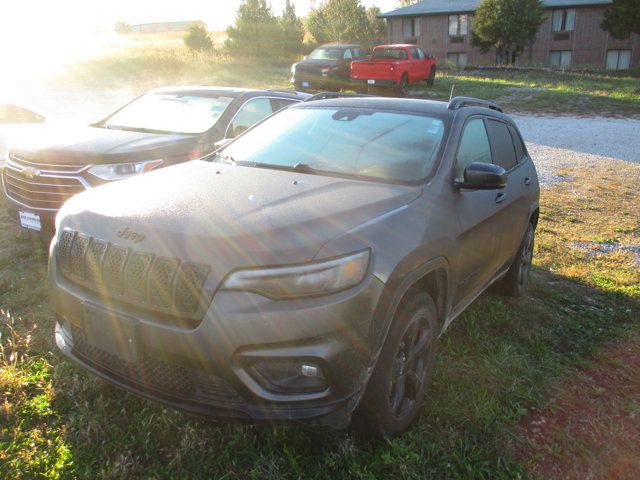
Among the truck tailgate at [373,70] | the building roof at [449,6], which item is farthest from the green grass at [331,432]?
the building roof at [449,6]

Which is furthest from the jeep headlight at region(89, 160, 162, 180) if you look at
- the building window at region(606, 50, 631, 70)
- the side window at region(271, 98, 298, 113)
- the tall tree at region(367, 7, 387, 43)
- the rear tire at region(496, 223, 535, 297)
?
the tall tree at region(367, 7, 387, 43)

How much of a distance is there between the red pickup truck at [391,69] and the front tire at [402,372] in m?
17.4

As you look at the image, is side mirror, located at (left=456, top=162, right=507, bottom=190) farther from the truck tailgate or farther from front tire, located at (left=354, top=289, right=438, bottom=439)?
the truck tailgate

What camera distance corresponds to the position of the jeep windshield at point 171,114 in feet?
19.3

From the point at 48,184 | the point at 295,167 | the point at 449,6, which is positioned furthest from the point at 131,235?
the point at 449,6

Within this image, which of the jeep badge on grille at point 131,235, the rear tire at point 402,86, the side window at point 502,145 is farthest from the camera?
the rear tire at point 402,86

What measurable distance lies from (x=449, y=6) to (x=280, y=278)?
41.1 meters

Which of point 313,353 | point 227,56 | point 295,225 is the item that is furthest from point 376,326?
point 227,56

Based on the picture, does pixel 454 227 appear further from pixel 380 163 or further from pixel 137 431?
pixel 137 431

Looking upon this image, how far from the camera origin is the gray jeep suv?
90.4 inches

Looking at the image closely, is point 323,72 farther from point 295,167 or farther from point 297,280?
point 297,280

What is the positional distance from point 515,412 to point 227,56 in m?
28.7

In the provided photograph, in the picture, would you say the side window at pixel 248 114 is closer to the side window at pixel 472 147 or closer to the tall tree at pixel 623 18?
the side window at pixel 472 147

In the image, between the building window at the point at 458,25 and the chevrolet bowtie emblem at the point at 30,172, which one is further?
the building window at the point at 458,25
